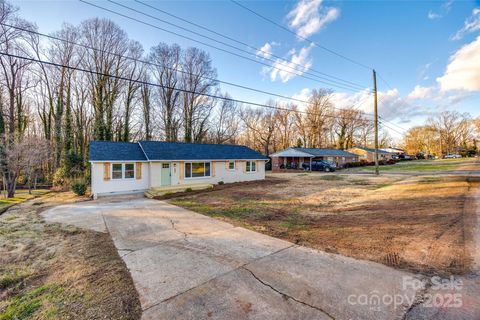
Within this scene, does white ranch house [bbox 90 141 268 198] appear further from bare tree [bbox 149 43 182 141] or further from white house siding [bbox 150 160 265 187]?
bare tree [bbox 149 43 182 141]

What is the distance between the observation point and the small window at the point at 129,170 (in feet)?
47.5

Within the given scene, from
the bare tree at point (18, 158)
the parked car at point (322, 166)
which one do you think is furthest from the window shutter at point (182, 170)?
the parked car at point (322, 166)

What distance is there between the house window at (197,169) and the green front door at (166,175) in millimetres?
1484

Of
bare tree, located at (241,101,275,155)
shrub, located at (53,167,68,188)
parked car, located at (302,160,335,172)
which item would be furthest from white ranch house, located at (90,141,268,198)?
bare tree, located at (241,101,275,155)

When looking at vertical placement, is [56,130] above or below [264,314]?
above

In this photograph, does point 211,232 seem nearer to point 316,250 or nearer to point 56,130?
point 316,250

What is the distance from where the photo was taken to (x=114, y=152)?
1453 centimetres

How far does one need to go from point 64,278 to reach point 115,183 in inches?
447

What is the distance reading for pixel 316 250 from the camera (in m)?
4.82

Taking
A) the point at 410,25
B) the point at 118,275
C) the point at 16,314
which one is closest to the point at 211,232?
the point at 118,275

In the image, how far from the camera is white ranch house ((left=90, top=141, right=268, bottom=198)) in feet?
44.7

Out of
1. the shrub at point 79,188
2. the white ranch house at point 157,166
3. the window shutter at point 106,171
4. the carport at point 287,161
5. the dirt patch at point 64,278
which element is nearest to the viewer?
the dirt patch at point 64,278

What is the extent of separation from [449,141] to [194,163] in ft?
323

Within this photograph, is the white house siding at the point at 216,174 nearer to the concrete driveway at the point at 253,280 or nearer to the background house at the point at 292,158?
the concrete driveway at the point at 253,280
